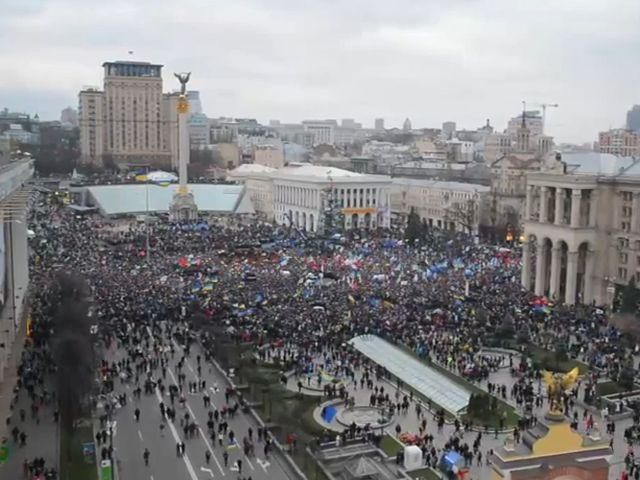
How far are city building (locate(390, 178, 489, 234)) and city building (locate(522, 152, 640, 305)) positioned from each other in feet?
102

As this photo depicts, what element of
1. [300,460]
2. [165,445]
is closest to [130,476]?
[165,445]

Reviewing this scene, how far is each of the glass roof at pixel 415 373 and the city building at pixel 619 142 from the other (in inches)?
4552

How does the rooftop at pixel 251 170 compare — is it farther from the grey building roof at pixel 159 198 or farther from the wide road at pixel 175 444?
the wide road at pixel 175 444

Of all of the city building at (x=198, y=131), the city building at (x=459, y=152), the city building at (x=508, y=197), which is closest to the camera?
the city building at (x=508, y=197)

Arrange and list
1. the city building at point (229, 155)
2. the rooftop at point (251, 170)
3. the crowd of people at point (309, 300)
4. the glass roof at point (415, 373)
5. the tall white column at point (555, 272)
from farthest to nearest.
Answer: the city building at point (229, 155) → the rooftop at point (251, 170) → the tall white column at point (555, 272) → the crowd of people at point (309, 300) → the glass roof at point (415, 373)

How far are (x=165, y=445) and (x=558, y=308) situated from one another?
25.1m

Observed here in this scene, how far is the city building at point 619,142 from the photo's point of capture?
14176cm

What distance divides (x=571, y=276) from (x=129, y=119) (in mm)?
113752

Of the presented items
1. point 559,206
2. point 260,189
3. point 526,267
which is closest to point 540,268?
point 526,267

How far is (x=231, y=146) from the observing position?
509 ft

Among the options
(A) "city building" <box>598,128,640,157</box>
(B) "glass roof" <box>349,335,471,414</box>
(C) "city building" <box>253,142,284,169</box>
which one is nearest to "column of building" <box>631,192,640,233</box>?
(B) "glass roof" <box>349,335,471,414</box>

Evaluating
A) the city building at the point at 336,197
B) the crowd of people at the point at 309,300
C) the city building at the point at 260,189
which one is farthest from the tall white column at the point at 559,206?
the city building at the point at 260,189

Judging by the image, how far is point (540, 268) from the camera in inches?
1788

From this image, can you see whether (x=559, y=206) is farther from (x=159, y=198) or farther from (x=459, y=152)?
(x=459, y=152)
